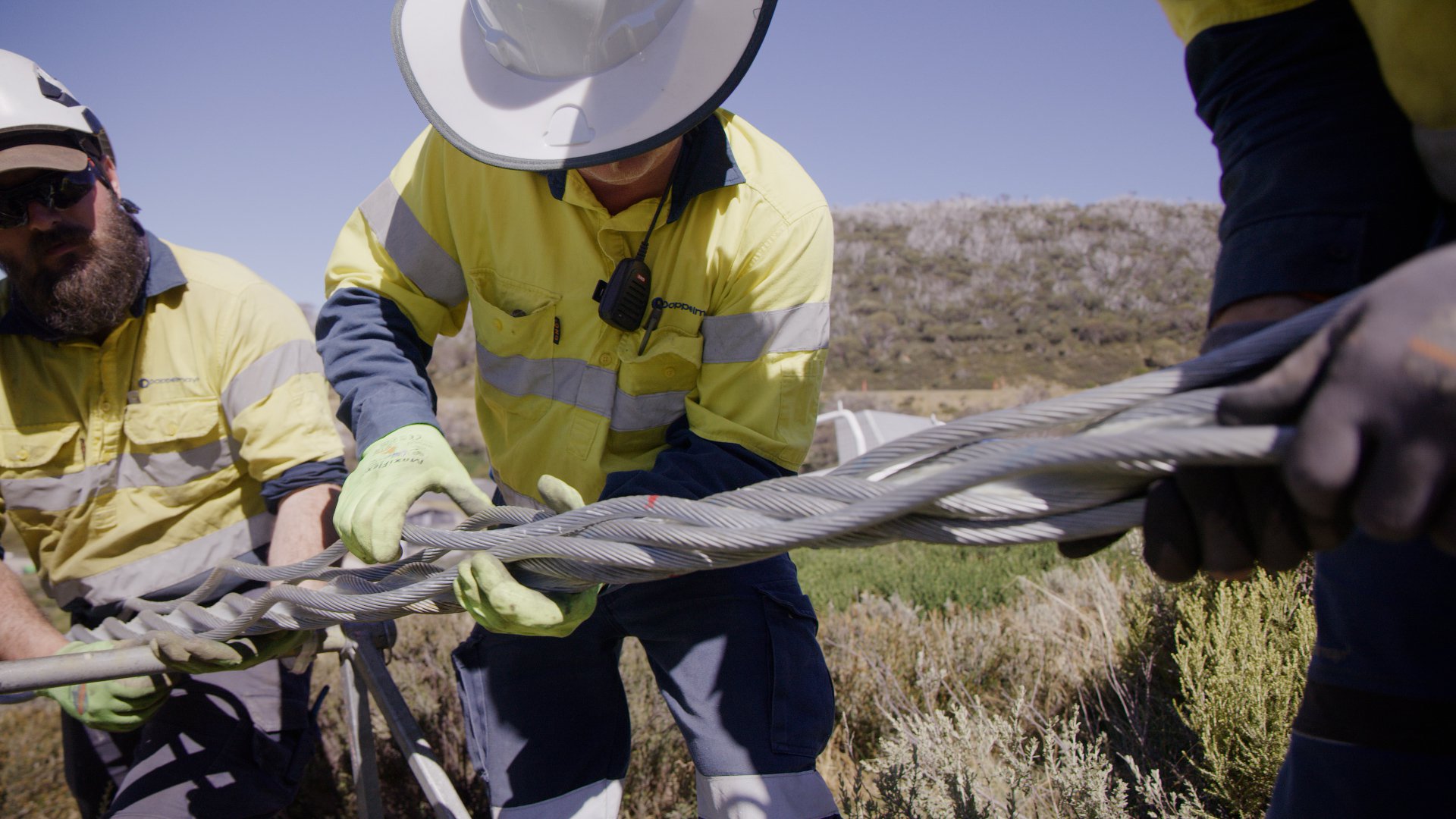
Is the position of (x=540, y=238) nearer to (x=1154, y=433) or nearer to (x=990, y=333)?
(x=1154, y=433)

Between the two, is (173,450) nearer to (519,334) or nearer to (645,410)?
(519,334)

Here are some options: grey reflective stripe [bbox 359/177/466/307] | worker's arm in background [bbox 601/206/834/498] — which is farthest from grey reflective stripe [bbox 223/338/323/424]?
worker's arm in background [bbox 601/206/834/498]

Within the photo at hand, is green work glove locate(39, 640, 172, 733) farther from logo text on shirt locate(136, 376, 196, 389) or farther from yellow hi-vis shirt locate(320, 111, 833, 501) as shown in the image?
yellow hi-vis shirt locate(320, 111, 833, 501)

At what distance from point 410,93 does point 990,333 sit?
3049 cm

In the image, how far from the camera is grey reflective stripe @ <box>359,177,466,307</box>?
2.10m

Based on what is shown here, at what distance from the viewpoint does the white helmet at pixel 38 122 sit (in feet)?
7.75

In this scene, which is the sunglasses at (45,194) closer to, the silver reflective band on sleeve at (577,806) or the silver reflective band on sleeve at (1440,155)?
the silver reflective band on sleeve at (577,806)

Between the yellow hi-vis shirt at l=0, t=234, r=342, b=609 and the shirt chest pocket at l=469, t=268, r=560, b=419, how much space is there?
79 cm

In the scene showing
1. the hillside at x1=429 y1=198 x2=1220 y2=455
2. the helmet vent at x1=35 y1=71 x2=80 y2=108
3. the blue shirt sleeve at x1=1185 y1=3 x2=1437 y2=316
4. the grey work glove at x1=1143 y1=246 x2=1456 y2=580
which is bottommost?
the hillside at x1=429 y1=198 x2=1220 y2=455

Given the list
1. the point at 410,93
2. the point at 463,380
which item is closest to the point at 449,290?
the point at 410,93

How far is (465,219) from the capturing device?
2078 mm

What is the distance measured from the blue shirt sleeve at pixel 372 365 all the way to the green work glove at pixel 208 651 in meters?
0.52

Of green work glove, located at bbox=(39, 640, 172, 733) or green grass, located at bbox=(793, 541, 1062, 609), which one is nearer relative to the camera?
green work glove, located at bbox=(39, 640, 172, 733)

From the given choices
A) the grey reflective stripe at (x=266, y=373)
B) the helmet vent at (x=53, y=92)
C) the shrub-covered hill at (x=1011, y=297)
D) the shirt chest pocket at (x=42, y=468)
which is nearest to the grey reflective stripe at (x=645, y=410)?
the grey reflective stripe at (x=266, y=373)
